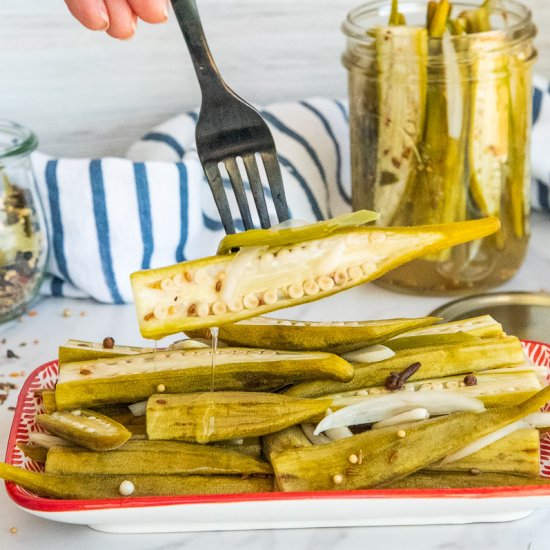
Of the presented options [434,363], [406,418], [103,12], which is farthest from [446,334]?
[103,12]

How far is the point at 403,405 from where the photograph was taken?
3.37 feet

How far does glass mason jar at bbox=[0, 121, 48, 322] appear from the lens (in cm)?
150

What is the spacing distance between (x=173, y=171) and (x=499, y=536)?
0.82 m

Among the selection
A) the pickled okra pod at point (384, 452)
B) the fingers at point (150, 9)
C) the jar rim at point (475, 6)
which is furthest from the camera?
the jar rim at point (475, 6)

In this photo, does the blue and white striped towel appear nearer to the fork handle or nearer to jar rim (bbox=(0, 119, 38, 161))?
jar rim (bbox=(0, 119, 38, 161))

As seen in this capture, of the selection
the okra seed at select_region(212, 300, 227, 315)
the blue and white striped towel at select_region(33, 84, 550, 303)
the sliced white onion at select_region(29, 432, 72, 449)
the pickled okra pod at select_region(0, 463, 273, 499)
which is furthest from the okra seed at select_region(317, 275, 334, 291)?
the blue and white striped towel at select_region(33, 84, 550, 303)

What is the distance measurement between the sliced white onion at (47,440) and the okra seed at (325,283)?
1.06 feet

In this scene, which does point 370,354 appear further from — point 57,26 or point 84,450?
point 57,26

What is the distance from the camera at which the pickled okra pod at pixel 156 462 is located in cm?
97

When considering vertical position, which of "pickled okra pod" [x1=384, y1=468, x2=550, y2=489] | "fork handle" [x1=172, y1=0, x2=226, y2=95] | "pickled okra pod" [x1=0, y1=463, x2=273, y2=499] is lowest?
"pickled okra pod" [x1=384, y1=468, x2=550, y2=489]

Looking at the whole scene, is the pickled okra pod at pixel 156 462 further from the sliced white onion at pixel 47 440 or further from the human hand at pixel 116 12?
the human hand at pixel 116 12

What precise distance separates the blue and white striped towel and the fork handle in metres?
0.44

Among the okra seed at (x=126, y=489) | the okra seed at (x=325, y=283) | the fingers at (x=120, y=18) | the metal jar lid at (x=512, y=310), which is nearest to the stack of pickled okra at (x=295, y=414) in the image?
the okra seed at (x=126, y=489)

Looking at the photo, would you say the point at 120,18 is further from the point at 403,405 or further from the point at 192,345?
the point at 403,405
